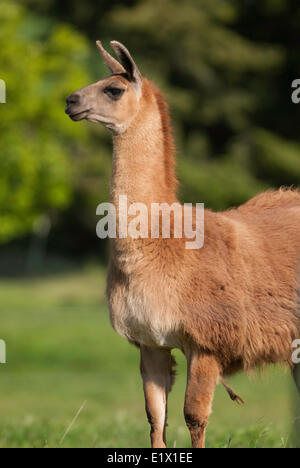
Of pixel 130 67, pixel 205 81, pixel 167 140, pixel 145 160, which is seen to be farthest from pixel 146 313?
pixel 205 81

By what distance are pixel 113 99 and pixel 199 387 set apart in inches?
68.4

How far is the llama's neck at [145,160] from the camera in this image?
4.64 meters

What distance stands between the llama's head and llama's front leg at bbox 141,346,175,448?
1398 millimetres

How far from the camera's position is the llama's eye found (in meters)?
4.60

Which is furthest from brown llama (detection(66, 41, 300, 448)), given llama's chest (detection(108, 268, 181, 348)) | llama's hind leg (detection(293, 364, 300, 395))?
llama's hind leg (detection(293, 364, 300, 395))

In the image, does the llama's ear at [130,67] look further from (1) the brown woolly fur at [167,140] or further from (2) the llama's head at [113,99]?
(1) the brown woolly fur at [167,140]

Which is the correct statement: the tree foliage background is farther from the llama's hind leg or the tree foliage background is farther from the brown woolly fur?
the brown woolly fur

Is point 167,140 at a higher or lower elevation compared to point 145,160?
higher

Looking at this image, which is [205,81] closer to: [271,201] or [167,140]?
[271,201]

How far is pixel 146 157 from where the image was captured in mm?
4707

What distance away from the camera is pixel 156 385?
4.84 m

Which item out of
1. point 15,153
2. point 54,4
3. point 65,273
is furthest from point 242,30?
point 15,153

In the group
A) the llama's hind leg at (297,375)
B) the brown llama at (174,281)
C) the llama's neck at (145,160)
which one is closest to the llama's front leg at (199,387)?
the brown llama at (174,281)
